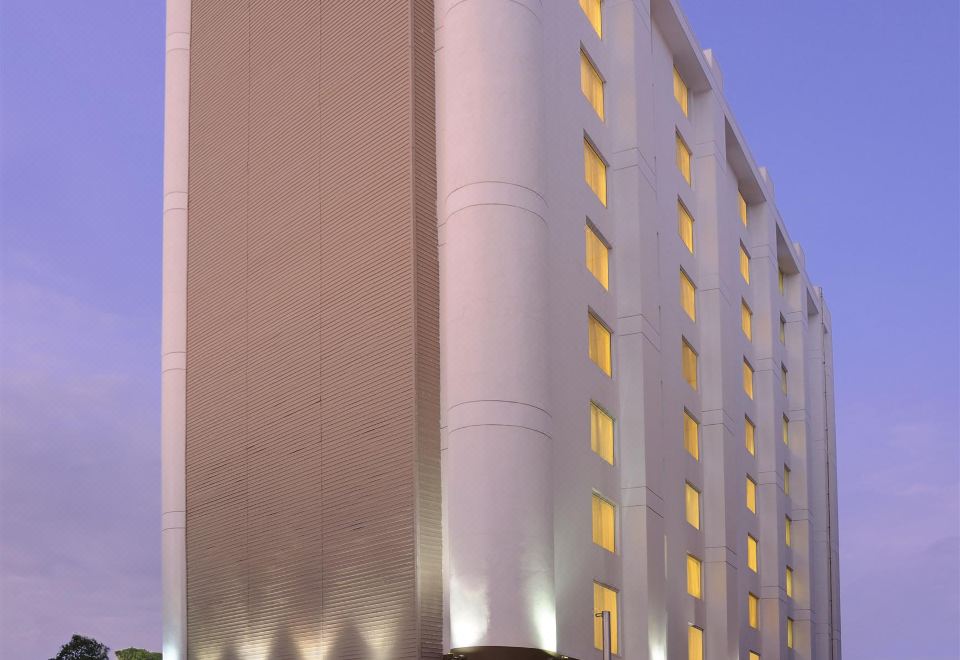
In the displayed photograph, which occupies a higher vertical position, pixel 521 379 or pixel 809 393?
pixel 809 393

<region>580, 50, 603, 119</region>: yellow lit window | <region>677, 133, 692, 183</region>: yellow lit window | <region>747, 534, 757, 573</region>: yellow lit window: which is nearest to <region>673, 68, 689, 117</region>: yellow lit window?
<region>677, 133, 692, 183</region>: yellow lit window

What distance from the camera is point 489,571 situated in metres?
35.1

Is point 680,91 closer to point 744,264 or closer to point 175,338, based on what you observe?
point 744,264

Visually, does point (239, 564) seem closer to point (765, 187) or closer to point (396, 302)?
point (396, 302)

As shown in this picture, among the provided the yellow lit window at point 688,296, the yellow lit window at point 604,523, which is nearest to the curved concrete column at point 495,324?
the yellow lit window at point 604,523

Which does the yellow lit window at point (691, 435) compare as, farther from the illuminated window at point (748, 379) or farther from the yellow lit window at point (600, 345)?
the illuminated window at point (748, 379)

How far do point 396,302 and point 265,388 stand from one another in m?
6.50

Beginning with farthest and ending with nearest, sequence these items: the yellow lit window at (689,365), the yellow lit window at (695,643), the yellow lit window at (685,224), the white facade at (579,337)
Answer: the yellow lit window at (685,224) → the yellow lit window at (689,365) → the yellow lit window at (695,643) → the white facade at (579,337)

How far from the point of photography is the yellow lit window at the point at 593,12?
155 ft

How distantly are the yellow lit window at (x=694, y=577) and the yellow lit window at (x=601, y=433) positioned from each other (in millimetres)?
9867

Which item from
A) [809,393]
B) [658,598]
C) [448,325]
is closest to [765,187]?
[809,393]

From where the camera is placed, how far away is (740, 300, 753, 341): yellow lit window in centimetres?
6762

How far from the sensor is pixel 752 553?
210 ft

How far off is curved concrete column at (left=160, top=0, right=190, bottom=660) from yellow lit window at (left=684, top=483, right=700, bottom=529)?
19013 millimetres
